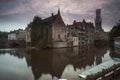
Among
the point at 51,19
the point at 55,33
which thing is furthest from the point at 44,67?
the point at 51,19

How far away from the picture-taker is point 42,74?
7902mm

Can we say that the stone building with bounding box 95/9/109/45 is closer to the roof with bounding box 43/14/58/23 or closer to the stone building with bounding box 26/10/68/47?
the stone building with bounding box 26/10/68/47

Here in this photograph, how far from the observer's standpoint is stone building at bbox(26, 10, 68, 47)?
2195cm

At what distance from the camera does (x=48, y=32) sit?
2309 centimetres

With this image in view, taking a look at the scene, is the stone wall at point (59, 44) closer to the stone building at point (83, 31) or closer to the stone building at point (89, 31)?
the stone building at point (83, 31)

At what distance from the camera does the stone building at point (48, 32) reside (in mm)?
21953

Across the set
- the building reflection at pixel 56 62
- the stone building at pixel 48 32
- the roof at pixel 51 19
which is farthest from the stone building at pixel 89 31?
the building reflection at pixel 56 62

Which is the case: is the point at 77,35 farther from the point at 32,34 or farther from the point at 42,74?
the point at 42,74

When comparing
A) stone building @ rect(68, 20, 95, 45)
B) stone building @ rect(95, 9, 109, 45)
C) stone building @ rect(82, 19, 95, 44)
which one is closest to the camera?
stone building @ rect(68, 20, 95, 45)

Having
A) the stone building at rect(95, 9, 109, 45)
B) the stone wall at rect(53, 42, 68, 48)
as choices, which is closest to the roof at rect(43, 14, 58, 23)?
the stone wall at rect(53, 42, 68, 48)

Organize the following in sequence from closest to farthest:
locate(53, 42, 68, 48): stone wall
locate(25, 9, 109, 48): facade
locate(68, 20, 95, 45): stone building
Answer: locate(25, 9, 109, 48): facade, locate(53, 42, 68, 48): stone wall, locate(68, 20, 95, 45): stone building

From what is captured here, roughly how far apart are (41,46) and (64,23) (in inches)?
255

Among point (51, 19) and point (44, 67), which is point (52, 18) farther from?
point (44, 67)

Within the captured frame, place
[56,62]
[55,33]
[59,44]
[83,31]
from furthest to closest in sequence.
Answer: [83,31] → [55,33] → [59,44] → [56,62]
